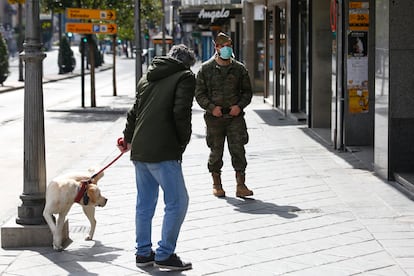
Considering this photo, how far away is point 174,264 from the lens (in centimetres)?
702

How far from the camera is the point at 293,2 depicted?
22.1m

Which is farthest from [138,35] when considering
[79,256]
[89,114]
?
[79,256]

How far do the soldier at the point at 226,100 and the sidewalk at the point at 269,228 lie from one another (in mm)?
452

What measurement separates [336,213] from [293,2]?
1345cm

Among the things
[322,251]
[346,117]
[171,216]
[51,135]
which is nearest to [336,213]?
[322,251]

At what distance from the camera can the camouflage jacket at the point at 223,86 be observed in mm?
10289

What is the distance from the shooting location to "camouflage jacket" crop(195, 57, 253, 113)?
10289 mm

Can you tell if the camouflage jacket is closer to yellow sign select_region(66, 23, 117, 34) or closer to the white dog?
the white dog

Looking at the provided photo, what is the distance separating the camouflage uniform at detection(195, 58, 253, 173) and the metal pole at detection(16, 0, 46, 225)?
2527 mm

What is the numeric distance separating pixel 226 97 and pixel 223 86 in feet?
0.41

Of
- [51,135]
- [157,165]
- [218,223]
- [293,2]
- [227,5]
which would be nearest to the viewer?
[157,165]

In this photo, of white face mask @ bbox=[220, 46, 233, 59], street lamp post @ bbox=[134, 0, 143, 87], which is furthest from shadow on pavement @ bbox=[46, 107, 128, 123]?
white face mask @ bbox=[220, 46, 233, 59]

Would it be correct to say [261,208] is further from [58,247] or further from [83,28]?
[83,28]

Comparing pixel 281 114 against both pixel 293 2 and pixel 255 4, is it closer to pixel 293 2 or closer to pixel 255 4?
pixel 293 2
